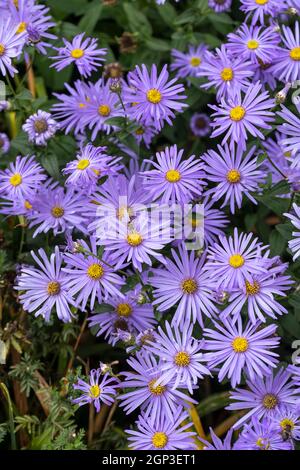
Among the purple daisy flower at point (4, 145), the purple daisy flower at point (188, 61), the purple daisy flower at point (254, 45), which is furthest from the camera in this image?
the purple daisy flower at point (188, 61)

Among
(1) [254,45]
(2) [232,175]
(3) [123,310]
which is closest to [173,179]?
(2) [232,175]

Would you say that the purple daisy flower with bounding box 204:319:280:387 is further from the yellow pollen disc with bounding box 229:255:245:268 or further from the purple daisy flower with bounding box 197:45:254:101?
the purple daisy flower with bounding box 197:45:254:101

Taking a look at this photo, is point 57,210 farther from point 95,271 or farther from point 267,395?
point 267,395

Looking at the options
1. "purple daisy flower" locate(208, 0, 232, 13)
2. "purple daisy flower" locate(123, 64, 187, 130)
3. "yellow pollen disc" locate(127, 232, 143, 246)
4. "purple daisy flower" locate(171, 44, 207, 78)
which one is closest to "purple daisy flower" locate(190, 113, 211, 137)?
"purple daisy flower" locate(171, 44, 207, 78)

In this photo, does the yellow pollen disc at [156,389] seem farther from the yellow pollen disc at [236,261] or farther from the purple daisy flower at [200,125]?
the purple daisy flower at [200,125]

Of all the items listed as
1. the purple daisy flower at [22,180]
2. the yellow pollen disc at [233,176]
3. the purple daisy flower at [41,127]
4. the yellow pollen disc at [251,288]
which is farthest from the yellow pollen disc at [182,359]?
the purple daisy flower at [41,127]

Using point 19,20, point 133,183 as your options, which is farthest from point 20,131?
point 133,183
